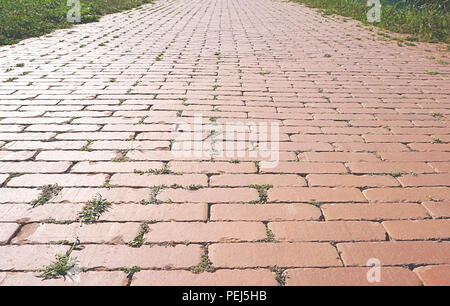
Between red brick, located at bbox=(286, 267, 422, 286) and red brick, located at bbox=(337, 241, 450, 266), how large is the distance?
44 mm

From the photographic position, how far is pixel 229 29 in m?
7.91

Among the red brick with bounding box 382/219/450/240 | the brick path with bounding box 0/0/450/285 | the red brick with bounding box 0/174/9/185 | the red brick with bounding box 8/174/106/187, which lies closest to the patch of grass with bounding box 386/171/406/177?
the brick path with bounding box 0/0/450/285

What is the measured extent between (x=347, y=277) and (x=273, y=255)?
33 centimetres

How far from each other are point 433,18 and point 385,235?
7684 millimetres

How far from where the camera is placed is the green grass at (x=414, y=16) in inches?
278

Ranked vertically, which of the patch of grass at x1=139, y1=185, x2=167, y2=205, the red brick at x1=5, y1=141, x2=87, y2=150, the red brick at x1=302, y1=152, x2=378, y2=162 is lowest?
the patch of grass at x1=139, y1=185, x2=167, y2=205

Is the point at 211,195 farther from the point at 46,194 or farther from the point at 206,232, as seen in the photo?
the point at 46,194

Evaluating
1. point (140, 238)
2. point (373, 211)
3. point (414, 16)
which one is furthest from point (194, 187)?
point (414, 16)

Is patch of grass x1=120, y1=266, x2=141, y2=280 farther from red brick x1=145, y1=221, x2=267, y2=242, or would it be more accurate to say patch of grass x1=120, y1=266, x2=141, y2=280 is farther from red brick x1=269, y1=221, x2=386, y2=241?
red brick x1=269, y1=221, x2=386, y2=241

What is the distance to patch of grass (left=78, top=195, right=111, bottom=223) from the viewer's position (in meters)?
1.80

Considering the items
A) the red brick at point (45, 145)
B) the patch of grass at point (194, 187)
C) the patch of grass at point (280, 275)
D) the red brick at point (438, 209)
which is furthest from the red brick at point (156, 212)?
the red brick at point (438, 209)
